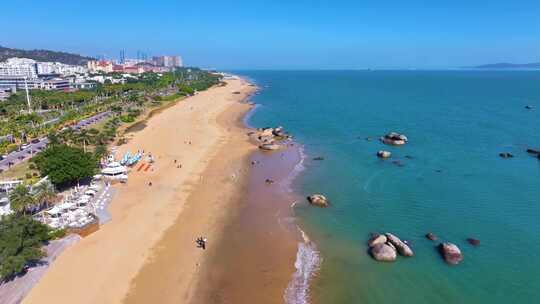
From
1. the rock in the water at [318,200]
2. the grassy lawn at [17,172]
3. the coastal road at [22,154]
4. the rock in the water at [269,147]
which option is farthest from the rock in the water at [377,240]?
the coastal road at [22,154]

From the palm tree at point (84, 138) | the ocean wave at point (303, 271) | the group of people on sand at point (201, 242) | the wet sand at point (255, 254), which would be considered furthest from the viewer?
the palm tree at point (84, 138)

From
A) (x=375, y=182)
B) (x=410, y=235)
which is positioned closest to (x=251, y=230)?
(x=410, y=235)

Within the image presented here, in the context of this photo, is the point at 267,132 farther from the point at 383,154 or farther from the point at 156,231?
the point at 156,231

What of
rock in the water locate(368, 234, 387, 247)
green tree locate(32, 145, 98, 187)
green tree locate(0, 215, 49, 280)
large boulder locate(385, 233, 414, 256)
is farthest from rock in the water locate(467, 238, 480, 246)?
green tree locate(32, 145, 98, 187)

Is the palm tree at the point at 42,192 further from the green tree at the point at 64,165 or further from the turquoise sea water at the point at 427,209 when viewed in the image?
the turquoise sea water at the point at 427,209

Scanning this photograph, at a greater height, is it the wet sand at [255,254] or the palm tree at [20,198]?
the palm tree at [20,198]

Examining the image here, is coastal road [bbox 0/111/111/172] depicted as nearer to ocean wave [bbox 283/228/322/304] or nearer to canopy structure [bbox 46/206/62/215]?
canopy structure [bbox 46/206/62/215]

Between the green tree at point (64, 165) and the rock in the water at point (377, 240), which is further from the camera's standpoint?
the green tree at point (64, 165)

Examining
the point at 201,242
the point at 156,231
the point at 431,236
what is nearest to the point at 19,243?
the point at 156,231
